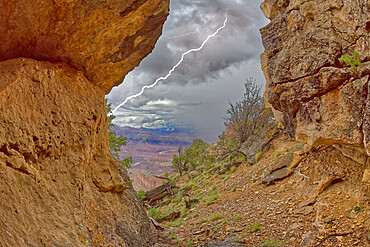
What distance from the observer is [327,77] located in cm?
604

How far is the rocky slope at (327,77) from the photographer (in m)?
5.41

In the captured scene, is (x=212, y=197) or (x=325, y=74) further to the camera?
(x=212, y=197)

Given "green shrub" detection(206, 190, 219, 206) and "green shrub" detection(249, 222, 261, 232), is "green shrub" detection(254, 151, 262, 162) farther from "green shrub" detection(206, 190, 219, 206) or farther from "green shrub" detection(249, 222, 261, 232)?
"green shrub" detection(249, 222, 261, 232)

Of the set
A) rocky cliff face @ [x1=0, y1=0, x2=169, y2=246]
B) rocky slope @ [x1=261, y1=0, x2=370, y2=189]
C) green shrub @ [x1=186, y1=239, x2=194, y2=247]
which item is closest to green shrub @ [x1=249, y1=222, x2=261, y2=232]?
green shrub @ [x1=186, y1=239, x2=194, y2=247]

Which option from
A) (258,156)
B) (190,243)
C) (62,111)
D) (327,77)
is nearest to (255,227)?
(190,243)

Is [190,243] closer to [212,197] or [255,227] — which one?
[255,227]

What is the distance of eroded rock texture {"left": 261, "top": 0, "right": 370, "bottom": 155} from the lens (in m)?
5.41

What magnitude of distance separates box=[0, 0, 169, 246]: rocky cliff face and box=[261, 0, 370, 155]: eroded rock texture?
501 cm

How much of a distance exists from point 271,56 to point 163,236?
8330mm

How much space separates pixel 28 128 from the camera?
112 inches

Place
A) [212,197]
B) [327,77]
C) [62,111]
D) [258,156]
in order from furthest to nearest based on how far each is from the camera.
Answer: [258,156] → [212,197] → [327,77] → [62,111]

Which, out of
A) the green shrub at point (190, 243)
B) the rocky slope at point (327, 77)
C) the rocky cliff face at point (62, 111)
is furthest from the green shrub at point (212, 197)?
the rocky cliff face at point (62, 111)

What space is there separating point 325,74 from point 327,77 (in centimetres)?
13

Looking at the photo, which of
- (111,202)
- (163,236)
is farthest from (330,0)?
(163,236)
